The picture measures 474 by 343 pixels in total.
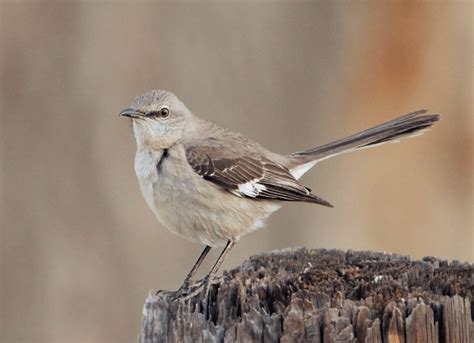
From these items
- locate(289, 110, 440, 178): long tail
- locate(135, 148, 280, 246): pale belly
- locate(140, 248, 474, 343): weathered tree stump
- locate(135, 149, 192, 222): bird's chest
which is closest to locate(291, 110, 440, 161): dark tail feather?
locate(289, 110, 440, 178): long tail

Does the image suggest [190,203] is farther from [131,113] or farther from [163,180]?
[131,113]

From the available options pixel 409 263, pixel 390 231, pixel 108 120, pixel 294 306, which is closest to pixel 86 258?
pixel 108 120

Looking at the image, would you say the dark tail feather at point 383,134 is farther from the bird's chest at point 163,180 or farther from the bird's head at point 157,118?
the bird's chest at point 163,180

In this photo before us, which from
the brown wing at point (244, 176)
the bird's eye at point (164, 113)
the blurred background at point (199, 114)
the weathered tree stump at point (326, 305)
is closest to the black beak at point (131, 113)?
the bird's eye at point (164, 113)

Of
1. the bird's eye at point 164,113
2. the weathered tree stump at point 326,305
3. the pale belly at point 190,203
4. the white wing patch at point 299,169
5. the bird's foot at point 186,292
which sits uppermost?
the bird's eye at point 164,113

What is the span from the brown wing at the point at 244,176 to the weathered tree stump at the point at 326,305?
1428 mm

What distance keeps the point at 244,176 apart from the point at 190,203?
Answer: 52 cm

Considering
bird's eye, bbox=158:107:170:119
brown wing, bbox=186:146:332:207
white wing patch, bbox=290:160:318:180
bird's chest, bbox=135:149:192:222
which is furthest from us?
white wing patch, bbox=290:160:318:180

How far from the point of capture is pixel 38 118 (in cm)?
746

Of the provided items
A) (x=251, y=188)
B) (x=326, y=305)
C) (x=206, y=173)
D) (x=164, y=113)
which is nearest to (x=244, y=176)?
(x=251, y=188)

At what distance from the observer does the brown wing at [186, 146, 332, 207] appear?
19.2 feet

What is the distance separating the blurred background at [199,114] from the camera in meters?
7.51

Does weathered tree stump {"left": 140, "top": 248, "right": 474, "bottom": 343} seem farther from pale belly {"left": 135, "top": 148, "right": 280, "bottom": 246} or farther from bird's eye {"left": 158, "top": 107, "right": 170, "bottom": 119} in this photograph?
bird's eye {"left": 158, "top": 107, "right": 170, "bottom": 119}

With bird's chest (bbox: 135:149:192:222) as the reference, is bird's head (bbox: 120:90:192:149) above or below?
above
